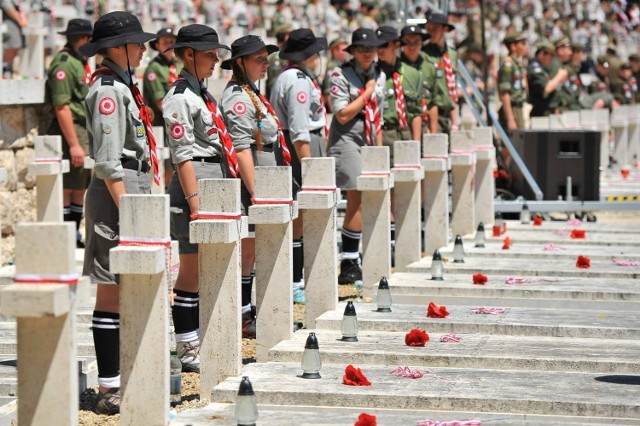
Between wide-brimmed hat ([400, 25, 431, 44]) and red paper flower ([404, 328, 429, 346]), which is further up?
wide-brimmed hat ([400, 25, 431, 44])

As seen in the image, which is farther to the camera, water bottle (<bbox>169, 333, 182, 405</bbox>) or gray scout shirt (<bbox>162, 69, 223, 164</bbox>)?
gray scout shirt (<bbox>162, 69, 223, 164</bbox>)

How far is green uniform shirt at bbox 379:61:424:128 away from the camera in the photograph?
13.8 meters

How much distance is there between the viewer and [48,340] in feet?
20.3

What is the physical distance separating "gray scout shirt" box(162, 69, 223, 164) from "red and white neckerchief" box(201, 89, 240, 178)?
0.02m

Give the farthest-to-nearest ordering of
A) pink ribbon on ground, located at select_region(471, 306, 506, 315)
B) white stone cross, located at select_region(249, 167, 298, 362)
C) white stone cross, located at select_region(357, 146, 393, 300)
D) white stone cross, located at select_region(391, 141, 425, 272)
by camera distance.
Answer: white stone cross, located at select_region(391, 141, 425, 272), white stone cross, located at select_region(357, 146, 393, 300), pink ribbon on ground, located at select_region(471, 306, 506, 315), white stone cross, located at select_region(249, 167, 298, 362)

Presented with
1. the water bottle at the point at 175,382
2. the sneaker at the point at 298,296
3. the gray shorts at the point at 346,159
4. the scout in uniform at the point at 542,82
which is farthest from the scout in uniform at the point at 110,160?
the scout in uniform at the point at 542,82

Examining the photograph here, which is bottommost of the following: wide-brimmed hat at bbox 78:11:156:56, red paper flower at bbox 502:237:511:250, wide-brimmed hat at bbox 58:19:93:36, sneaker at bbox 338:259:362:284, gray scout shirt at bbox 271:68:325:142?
sneaker at bbox 338:259:362:284

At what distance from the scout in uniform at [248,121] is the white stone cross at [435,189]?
3.10 m

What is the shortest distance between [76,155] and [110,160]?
5227 millimetres

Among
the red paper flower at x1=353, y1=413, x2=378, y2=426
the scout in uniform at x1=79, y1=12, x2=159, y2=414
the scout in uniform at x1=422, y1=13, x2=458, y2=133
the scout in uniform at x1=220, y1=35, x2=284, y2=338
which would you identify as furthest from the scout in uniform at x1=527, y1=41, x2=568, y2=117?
the red paper flower at x1=353, y1=413, x2=378, y2=426

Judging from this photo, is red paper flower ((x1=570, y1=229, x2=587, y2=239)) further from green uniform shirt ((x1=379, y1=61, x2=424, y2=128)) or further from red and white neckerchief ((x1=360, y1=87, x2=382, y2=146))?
red and white neckerchief ((x1=360, y1=87, x2=382, y2=146))

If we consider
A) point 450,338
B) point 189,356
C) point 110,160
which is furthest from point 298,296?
point 110,160

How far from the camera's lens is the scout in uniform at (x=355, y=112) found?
12.5 meters

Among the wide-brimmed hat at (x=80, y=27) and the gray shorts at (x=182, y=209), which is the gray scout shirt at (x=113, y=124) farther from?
the wide-brimmed hat at (x=80, y=27)
